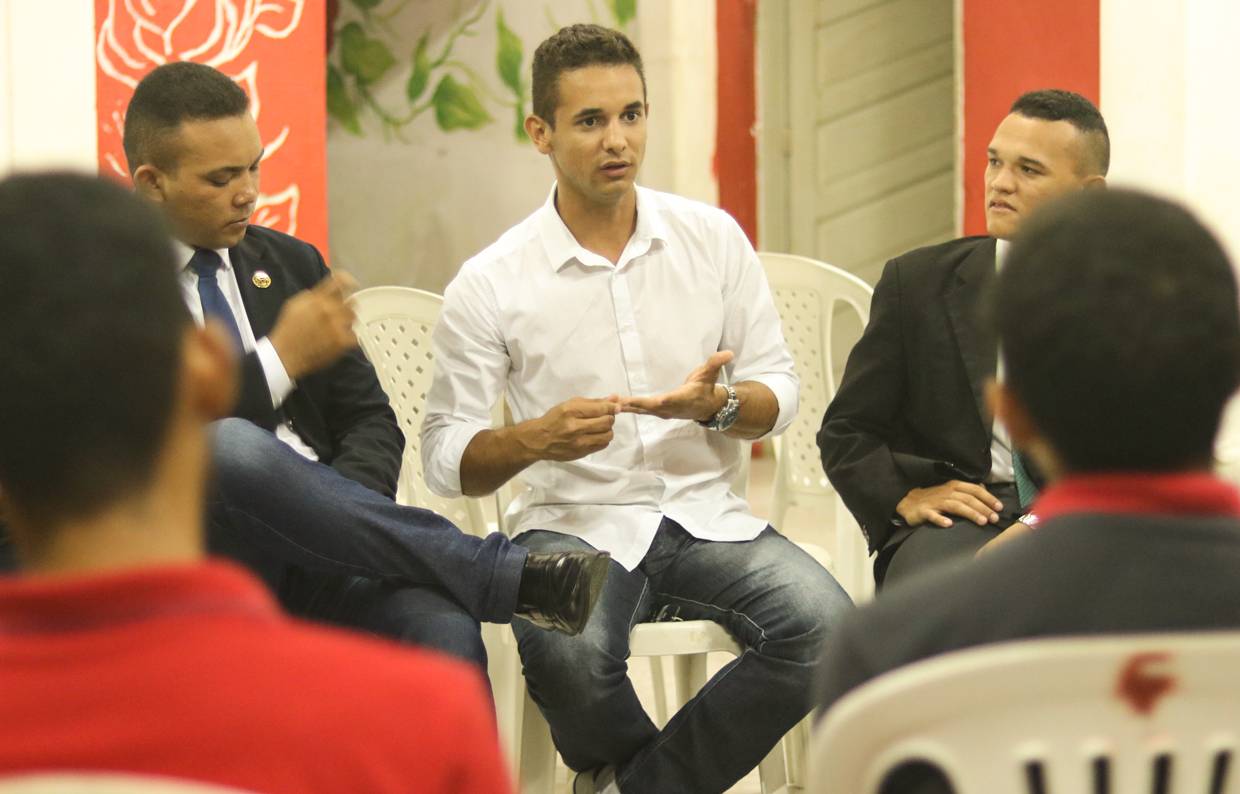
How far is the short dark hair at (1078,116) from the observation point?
2.70 meters

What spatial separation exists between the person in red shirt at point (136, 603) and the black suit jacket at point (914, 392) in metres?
1.81

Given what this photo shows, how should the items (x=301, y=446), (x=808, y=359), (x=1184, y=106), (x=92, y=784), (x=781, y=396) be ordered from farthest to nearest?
(x=1184, y=106) < (x=808, y=359) < (x=781, y=396) < (x=301, y=446) < (x=92, y=784)

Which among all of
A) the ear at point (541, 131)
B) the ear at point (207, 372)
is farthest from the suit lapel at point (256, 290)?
the ear at point (207, 372)

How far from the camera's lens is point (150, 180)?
2551 millimetres

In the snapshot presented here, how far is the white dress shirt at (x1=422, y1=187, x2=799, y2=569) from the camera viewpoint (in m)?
2.71

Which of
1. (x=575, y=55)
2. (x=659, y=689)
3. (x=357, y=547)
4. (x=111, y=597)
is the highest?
(x=575, y=55)

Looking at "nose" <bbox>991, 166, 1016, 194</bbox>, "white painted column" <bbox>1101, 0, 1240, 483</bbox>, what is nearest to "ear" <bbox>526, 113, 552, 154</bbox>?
"nose" <bbox>991, 166, 1016, 194</bbox>

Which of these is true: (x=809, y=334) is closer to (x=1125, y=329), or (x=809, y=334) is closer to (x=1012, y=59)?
(x=1012, y=59)

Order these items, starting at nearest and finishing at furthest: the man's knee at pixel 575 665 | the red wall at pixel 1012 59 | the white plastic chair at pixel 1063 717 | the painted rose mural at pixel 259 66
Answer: the white plastic chair at pixel 1063 717 → the man's knee at pixel 575 665 → the painted rose mural at pixel 259 66 → the red wall at pixel 1012 59

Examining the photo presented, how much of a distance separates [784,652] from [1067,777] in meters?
1.47

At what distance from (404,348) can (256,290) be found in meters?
0.50

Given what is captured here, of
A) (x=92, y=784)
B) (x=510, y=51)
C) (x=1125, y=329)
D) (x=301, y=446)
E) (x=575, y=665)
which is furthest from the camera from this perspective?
(x=510, y=51)

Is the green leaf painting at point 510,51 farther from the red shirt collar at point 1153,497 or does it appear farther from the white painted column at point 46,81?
the red shirt collar at point 1153,497

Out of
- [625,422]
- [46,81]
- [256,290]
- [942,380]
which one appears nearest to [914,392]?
[942,380]
